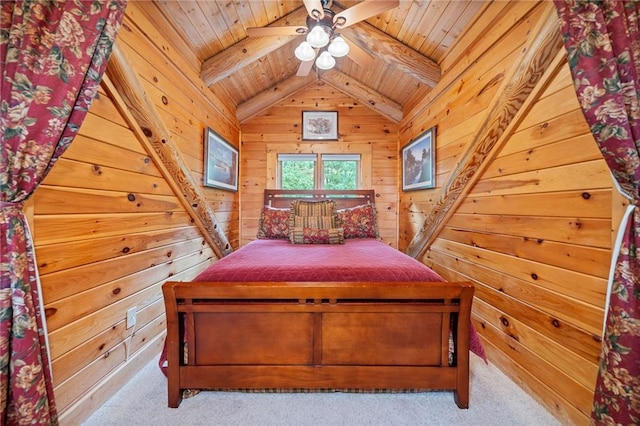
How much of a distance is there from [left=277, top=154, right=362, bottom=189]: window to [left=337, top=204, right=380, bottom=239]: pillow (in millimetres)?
928

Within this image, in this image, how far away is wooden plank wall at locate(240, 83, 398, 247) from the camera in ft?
12.5

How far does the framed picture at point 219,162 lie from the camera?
2695 mm

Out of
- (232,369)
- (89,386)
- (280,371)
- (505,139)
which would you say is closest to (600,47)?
(505,139)

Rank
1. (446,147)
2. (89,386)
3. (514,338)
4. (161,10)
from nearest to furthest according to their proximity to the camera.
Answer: (89,386)
(514,338)
(161,10)
(446,147)

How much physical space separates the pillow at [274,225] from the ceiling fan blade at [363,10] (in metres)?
1.86

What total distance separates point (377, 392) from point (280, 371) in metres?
0.57

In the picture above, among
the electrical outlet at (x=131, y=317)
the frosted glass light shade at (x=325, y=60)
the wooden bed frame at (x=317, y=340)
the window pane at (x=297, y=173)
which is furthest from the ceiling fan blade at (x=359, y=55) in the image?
the electrical outlet at (x=131, y=317)

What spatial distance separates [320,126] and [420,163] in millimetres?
1580

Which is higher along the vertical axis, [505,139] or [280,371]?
[505,139]

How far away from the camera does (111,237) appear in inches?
59.5

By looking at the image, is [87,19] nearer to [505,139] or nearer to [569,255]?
[505,139]

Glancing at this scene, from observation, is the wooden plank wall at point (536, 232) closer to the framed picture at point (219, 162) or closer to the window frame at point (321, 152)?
the window frame at point (321, 152)

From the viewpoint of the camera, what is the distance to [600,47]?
96 cm

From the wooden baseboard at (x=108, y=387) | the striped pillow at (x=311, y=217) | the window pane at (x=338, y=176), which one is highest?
the window pane at (x=338, y=176)
